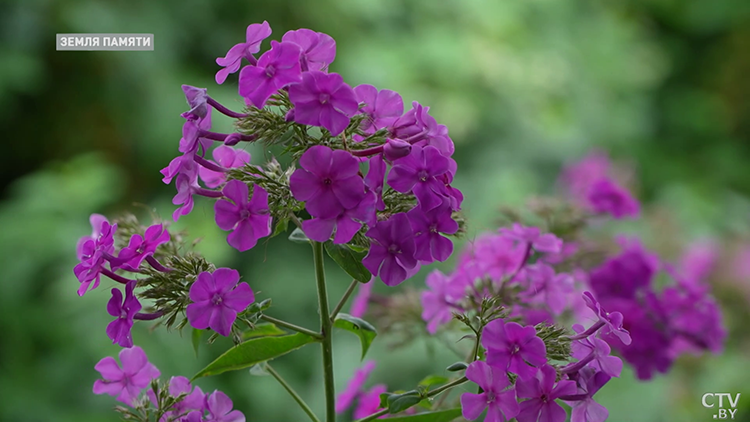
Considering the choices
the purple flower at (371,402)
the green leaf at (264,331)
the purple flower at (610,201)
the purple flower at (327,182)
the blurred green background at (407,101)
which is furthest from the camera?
the blurred green background at (407,101)

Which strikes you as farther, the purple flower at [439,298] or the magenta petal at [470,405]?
the purple flower at [439,298]

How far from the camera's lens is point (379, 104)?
0.45m

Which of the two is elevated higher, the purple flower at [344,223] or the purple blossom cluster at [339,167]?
the purple blossom cluster at [339,167]

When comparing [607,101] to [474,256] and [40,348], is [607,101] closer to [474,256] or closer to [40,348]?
[40,348]

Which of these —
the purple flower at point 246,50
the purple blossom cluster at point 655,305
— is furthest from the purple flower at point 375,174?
the purple blossom cluster at point 655,305

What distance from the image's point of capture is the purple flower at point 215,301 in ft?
1.31

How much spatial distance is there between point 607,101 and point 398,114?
8.34 feet

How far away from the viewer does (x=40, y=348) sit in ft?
5.71

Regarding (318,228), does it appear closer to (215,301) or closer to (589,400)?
(215,301)

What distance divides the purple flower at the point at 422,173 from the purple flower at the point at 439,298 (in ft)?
0.64

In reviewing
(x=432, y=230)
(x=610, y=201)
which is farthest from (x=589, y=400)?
(x=610, y=201)

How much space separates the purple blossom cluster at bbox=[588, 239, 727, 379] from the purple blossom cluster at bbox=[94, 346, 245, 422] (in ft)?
1.25

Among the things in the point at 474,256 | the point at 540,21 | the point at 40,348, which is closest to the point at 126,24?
the point at 40,348

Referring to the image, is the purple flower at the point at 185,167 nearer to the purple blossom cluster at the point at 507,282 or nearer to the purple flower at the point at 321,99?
the purple flower at the point at 321,99
